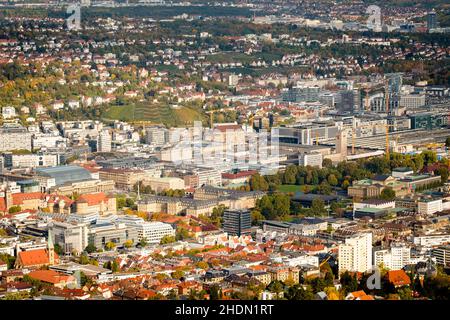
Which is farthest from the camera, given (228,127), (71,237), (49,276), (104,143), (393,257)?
(228,127)

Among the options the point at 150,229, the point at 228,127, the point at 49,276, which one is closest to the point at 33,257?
the point at 49,276

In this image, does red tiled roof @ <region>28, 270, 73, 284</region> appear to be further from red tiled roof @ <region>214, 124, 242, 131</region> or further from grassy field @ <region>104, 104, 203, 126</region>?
grassy field @ <region>104, 104, 203, 126</region>

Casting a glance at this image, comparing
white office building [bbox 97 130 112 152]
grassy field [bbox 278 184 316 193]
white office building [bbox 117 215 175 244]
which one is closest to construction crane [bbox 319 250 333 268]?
white office building [bbox 117 215 175 244]

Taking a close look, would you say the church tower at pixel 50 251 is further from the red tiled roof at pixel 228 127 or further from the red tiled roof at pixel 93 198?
the red tiled roof at pixel 228 127

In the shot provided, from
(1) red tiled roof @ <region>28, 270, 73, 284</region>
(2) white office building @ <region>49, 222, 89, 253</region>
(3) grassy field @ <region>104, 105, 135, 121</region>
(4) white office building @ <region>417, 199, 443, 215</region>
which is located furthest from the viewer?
(3) grassy field @ <region>104, 105, 135, 121</region>

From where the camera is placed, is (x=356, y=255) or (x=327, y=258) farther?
(x=327, y=258)

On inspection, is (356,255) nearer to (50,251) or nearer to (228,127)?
(50,251)
